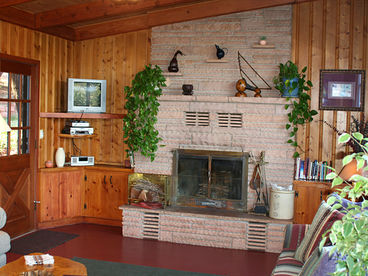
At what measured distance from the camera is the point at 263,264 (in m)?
4.60

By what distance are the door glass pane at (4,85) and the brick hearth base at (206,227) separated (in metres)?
1.99

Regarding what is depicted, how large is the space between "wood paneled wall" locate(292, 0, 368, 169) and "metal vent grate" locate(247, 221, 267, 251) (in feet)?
3.66

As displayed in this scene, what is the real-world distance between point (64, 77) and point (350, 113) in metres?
3.94

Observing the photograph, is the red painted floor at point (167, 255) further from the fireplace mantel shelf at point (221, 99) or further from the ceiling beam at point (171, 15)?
the ceiling beam at point (171, 15)

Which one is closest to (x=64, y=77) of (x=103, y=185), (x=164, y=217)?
(x=103, y=185)

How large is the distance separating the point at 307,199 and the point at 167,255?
1808 mm

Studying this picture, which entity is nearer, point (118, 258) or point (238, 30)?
point (118, 258)

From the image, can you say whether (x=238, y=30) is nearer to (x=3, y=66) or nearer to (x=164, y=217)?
(x=164, y=217)

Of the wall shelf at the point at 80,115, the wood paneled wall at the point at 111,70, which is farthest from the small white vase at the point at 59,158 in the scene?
the wall shelf at the point at 80,115

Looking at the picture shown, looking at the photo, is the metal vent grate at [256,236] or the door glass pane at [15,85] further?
the door glass pane at [15,85]

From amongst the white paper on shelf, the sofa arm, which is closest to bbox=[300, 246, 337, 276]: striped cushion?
the sofa arm

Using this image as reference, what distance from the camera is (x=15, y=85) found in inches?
209

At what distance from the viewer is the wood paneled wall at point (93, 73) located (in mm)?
5824

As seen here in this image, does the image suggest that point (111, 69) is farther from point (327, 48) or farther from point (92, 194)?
point (327, 48)
